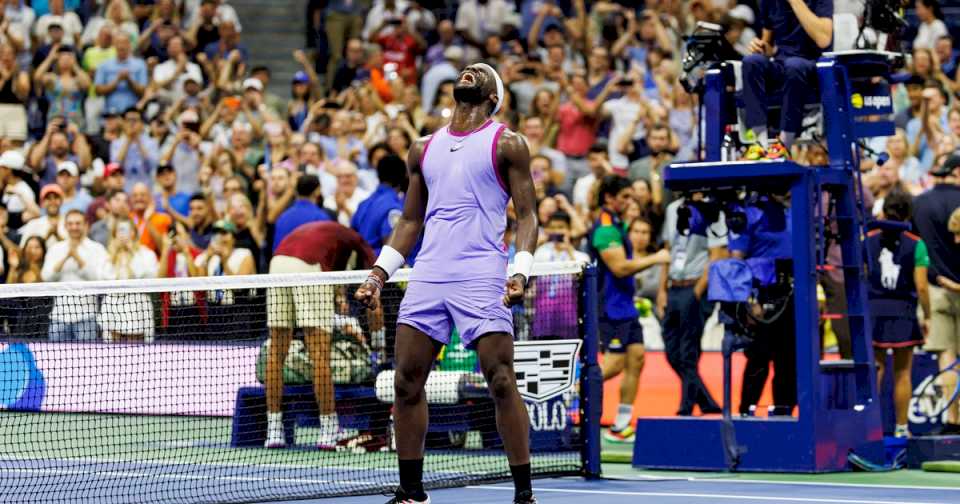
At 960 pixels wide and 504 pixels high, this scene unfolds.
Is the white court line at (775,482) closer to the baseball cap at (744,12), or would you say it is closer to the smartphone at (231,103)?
the smartphone at (231,103)

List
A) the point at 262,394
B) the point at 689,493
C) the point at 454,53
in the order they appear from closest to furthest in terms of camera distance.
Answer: the point at 689,493
the point at 262,394
the point at 454,53

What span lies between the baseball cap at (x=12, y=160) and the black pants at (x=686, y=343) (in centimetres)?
843

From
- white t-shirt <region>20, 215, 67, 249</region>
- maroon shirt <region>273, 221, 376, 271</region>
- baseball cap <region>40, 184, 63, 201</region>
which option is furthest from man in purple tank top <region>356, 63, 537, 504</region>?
baseball cap <region>40, 184, 63, 201</region>

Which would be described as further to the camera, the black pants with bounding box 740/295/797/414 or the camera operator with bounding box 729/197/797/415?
the black pants with bounding box 740/295/797/414

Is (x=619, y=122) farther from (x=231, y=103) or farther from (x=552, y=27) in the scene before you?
(x=231, y=103)

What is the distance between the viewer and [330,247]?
14.0 m

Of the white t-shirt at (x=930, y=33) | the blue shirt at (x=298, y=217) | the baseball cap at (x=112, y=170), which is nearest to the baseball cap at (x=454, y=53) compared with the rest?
the baseball cap at (x=112, y=170)

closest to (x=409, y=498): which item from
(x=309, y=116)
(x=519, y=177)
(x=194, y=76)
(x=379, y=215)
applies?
(x=519, y=177)

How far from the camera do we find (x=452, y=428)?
13.6 m

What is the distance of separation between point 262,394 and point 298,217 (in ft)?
7.45

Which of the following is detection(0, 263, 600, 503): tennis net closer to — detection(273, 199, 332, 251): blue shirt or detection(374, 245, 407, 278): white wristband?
detection(273, 199, 332, 251): blue shirt

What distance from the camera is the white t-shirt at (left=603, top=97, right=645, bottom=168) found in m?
21.0

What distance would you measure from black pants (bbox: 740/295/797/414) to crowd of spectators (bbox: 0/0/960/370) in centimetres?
245

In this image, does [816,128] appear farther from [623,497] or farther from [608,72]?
[608,72]
